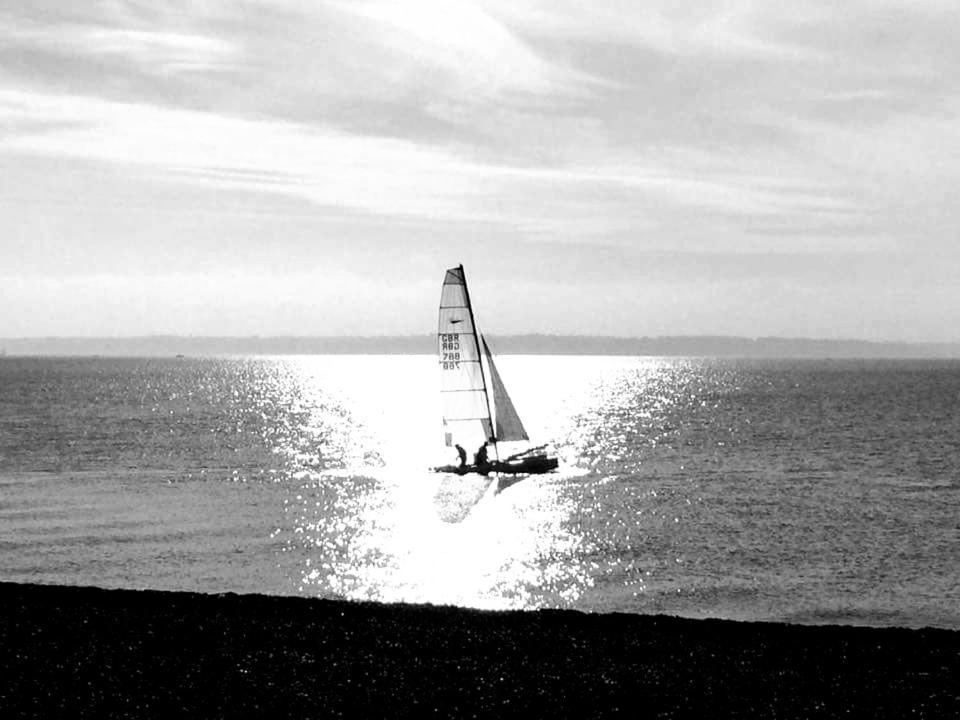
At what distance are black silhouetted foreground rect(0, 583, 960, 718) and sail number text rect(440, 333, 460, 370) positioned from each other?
149 ft

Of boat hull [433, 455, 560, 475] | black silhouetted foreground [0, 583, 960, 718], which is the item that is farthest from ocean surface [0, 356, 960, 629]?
black silhouetted foreground [0, 583, 960, 718]

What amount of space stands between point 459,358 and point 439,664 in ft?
175

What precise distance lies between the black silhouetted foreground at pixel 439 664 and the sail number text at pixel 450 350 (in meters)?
45.4

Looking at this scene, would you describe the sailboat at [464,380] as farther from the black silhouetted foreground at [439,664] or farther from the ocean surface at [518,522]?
the black silhouetted foreground at [439,664]

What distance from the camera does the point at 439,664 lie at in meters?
22.7

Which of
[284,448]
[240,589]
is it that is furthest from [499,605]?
[284,448]

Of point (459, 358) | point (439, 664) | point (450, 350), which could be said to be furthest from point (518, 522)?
point (439, 664)

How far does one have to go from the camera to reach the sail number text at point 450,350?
74625 millimetres

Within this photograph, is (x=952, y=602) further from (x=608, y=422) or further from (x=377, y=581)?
(x=608, y=422)

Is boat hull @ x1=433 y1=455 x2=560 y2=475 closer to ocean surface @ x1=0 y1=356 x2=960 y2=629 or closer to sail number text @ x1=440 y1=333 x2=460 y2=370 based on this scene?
ocean surface @ x1=0 y1=356 x2=960 y2=629

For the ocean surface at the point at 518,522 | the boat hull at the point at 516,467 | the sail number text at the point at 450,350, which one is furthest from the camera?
the boat hull at the point at 516,467

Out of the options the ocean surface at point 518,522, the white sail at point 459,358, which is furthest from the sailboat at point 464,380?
the ocean surface at point 518,522

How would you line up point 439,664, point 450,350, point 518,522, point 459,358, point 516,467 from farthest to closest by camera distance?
point 516,467, point 459,358, point 450,350, point 518,522, point 439,664

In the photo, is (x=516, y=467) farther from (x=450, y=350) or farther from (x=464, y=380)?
(x=450, y=350)
